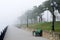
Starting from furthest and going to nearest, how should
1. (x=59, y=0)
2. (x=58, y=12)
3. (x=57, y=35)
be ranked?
(x=58, y=12) < (x=59, y=0) < (x=57, y=35)

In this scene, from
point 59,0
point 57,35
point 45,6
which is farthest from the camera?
point 45,6

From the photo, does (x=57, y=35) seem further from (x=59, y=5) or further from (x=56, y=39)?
(x=59, y=5)

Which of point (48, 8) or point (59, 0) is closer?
point (59, 0)

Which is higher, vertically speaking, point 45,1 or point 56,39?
point 45,1

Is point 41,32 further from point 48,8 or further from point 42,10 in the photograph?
point 42,10

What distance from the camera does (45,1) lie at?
61188 mm

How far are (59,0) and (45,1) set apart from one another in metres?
8.88

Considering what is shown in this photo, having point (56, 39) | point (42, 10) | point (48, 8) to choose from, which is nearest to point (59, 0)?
point (48, 8)

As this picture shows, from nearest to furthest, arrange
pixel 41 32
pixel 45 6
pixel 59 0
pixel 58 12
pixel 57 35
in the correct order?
1. pixel 57 35
2. pixel 41 32
3. pixel 59 0
4. pixel 58 12
5. pixel 45 6

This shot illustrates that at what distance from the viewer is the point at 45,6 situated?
2389 inches

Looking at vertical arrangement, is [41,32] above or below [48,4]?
below

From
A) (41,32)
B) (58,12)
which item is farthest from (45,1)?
(41,32)

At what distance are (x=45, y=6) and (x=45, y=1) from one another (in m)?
1.48

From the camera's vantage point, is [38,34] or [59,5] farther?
[59,5]
